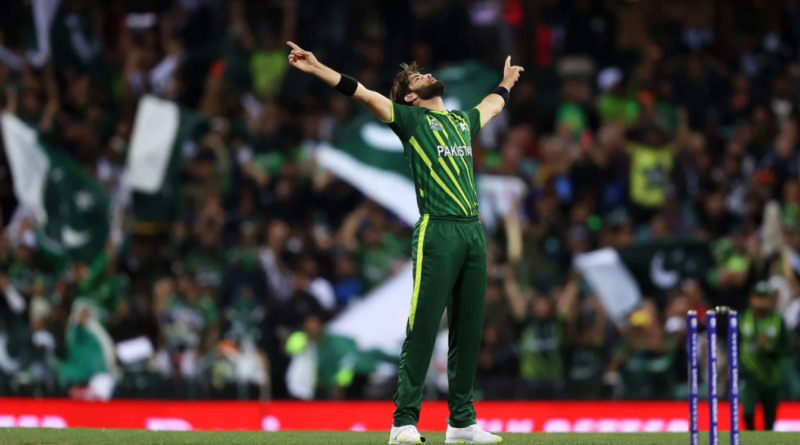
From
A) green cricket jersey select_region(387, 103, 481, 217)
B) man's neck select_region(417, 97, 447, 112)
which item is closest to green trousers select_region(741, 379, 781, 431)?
green cricket jersey select_region(387, 103, 481, 217)

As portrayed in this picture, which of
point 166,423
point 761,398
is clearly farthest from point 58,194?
point 761,398

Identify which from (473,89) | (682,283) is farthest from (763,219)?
(473,89)

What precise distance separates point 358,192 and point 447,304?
30.0 ft

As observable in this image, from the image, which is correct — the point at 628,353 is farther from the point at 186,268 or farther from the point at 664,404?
the point at 186,268

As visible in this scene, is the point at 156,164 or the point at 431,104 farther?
the point at 156,164

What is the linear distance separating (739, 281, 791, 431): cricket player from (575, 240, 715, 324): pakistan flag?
11.4 feet

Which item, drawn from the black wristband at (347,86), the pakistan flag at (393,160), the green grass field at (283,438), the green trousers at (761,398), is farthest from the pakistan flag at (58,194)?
the black wristband at (347,86)

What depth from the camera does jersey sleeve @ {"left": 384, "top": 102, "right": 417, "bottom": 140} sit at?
29.0ft

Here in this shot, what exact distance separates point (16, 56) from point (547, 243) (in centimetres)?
857

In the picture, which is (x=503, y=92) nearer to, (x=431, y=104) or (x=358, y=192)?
(x=431, y=104)

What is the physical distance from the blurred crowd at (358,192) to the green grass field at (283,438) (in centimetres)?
446

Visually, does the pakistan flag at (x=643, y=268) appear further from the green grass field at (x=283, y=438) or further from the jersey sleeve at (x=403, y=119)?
the jersey sleeve at (x=403, y=119)

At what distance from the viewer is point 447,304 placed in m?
9.04

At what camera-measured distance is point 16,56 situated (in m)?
19.6
